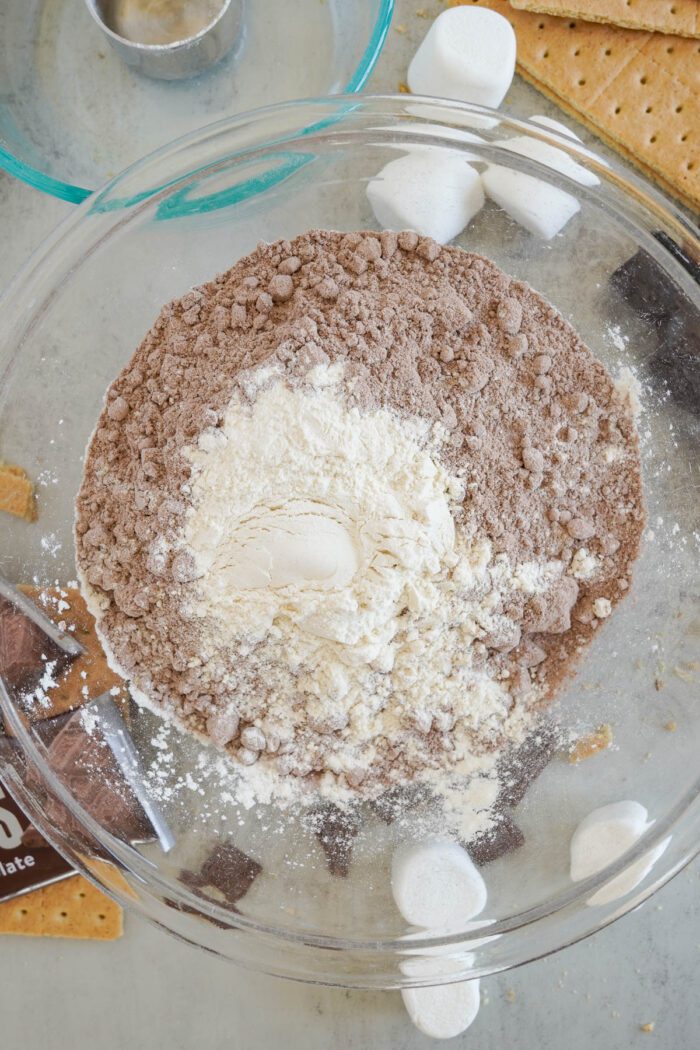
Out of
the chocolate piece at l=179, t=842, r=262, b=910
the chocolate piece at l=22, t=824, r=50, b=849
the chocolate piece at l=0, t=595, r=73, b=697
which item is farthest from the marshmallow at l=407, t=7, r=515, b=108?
the chocolate piece at l=22, t=824, r=50, b=849

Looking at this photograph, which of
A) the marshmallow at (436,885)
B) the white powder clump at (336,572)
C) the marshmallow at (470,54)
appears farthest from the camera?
the marshmallow at (470,54)

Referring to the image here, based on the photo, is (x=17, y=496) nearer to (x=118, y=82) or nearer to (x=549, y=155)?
(x=118, y=82)

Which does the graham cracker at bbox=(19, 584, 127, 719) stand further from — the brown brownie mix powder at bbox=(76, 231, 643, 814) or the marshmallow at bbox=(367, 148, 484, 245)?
the marshmallow at bbox=(367, 148, 484, 245)

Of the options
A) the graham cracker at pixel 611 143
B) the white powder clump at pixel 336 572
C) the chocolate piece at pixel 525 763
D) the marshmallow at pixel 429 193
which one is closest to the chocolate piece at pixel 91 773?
the white powder clump at pixel 336 572

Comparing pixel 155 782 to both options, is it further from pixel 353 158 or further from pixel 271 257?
pixel 353 158

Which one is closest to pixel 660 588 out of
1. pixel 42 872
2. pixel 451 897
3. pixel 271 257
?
pixel 451 897

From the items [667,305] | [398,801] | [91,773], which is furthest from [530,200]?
[91,773]

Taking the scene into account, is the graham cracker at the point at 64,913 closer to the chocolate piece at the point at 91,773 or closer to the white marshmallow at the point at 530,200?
the chocolate piece at the point at 91,773
